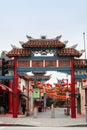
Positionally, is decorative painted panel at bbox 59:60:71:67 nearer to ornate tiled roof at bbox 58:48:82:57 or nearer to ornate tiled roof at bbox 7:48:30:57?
ornate tiled roof at bbox 58:48:82:57

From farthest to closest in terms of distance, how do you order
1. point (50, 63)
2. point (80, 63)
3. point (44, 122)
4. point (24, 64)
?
point (80, 63), point (24, 64), point (50, 63), point (44, 122)

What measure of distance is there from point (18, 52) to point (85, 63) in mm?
6696

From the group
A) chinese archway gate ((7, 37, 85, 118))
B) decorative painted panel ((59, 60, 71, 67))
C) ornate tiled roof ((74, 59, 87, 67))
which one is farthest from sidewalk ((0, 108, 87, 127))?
ornate tiled roof ((74, 59, 87, 67))

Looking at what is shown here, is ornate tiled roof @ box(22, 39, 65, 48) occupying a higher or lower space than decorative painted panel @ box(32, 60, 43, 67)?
higher

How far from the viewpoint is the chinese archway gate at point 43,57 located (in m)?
41.3

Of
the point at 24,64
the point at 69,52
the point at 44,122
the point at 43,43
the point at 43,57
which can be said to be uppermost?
the point at 43,43

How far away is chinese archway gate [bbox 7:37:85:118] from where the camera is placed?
41.3m

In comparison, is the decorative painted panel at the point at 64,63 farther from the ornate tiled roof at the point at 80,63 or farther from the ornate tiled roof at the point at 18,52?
the ornate tiled roof at the point at 18,52

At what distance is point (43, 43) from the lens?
4147cm

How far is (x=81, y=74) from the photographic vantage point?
4181 centimetres

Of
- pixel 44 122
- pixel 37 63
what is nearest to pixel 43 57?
pixel 37 63

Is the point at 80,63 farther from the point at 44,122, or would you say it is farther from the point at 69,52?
the point at 44,122

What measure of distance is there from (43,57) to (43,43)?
4.48 feet

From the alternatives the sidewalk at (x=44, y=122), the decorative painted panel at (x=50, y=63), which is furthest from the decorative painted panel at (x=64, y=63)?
the sidewalk at (x=44, y=122)
